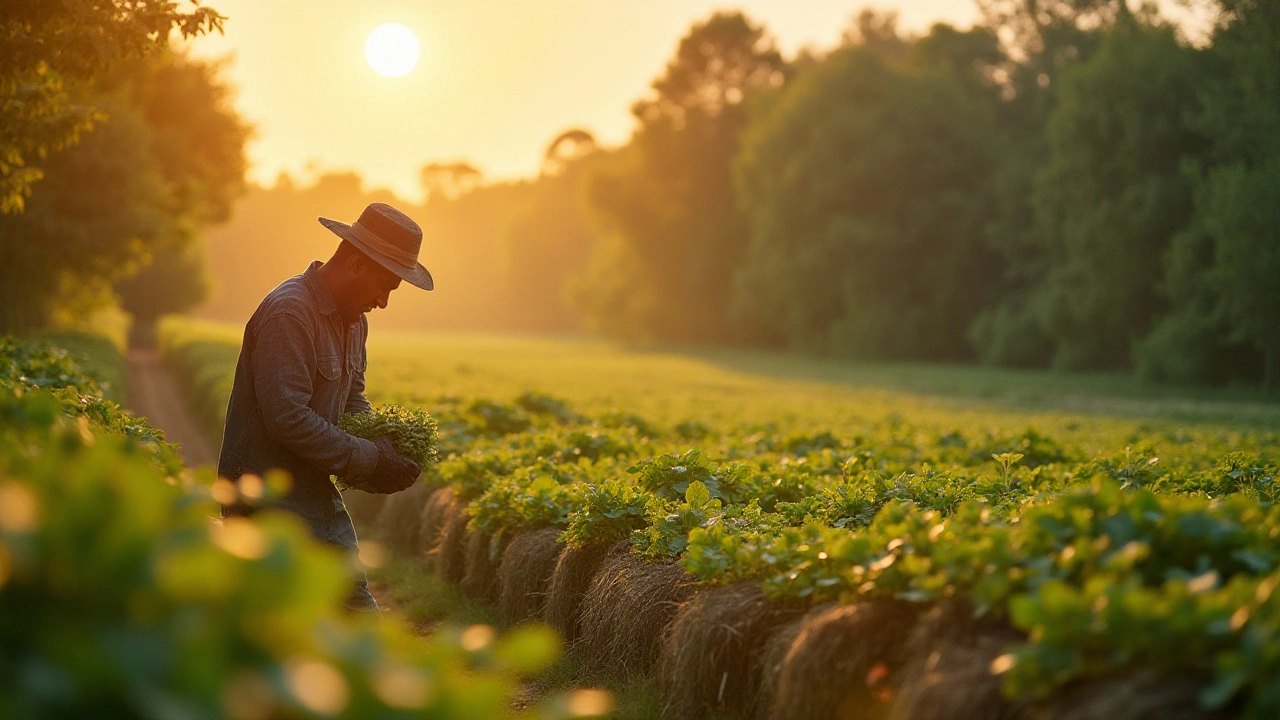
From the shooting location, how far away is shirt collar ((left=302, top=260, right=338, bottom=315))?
5.51 meters

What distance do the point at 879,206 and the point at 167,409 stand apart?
40048 mm

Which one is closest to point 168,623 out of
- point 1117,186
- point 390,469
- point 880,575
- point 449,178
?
point 880,575

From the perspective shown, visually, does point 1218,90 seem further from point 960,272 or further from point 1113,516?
point 1113,516

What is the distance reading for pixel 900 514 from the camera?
4.60m

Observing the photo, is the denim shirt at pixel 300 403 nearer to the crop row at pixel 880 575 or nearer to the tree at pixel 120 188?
the crop row at pixel 880 575

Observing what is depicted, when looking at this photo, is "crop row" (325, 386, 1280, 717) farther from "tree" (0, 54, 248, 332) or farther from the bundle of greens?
"tree" (0, 54, 248, 332)

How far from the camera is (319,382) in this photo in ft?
18.4

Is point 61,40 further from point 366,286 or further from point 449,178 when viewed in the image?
point 449,178

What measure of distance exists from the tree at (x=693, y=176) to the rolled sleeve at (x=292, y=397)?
198ft

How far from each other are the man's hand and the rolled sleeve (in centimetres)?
20

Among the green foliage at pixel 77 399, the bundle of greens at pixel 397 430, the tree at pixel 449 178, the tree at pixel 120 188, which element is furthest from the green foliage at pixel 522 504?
the tree at pixel 449 178

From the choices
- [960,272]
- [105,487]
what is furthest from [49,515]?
[960,272]

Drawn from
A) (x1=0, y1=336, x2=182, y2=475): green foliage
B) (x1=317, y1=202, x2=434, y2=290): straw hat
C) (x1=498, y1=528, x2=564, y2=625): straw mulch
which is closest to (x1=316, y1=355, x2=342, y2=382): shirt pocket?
(x1=317, y1=202, x2=434, y2=290): straw hat

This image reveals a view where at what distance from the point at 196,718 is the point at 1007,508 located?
464 centimetres
